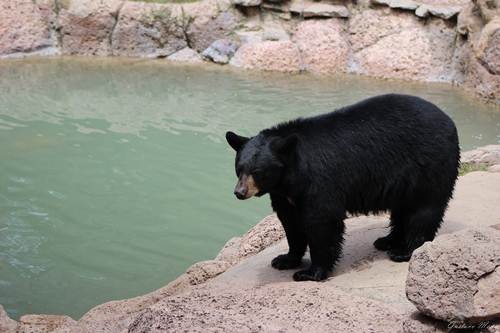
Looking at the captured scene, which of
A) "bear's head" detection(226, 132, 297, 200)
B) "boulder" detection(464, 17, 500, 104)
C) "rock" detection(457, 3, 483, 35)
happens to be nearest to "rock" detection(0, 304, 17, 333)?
"bear's head" detection(226, 132, 297, 200)

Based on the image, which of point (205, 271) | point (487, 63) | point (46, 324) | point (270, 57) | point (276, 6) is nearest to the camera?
point (46, 324)

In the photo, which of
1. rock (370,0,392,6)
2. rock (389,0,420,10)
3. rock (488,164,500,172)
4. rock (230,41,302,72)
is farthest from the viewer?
rock (370,0,392,6)

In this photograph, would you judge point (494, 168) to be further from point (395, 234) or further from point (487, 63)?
point (487, 63)

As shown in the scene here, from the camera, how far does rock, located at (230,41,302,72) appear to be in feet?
58.3

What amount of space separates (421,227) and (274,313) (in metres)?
1.59

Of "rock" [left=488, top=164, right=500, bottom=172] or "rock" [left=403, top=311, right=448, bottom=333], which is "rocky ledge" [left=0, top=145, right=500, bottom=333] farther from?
"rock" [left=488, top=164, right=500, bottom=172]

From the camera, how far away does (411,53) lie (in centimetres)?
1755

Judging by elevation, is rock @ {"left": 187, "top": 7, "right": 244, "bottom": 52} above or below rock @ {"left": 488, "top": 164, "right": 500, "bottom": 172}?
above

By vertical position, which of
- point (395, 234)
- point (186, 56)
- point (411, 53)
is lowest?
point (186, 56)

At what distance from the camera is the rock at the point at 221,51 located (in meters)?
18.2

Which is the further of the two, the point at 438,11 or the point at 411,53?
the point at 438,11

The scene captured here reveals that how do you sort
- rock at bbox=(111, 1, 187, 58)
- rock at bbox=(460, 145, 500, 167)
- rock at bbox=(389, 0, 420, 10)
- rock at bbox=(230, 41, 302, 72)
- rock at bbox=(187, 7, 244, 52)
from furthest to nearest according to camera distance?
rock at bbox=(187, 7, 244, 52) → rock at bbox=(111, 1, 187, 58) → rock at bbox=(389, 0, 420, 10) → rock at bbox=(230, 41, 302, 72) → rock at bbox=(460, 145, 500, 167)

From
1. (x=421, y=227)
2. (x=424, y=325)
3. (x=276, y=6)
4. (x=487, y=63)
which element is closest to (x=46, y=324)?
(x=421, y=227)

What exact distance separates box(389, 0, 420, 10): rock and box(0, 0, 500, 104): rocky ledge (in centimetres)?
3
